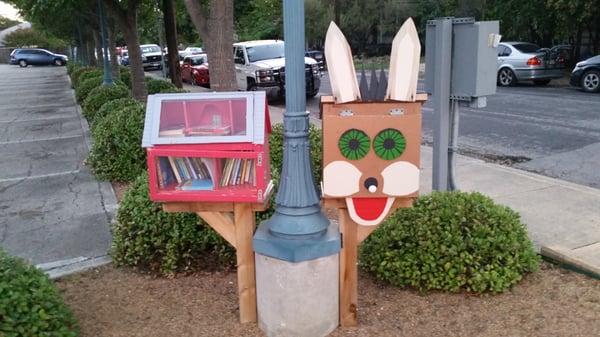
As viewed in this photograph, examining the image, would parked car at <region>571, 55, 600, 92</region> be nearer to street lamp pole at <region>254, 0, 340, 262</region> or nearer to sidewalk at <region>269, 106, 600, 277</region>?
sidewalk at <region>269, 106, 600, 277</region>

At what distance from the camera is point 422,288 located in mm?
3613

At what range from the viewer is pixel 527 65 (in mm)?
18016

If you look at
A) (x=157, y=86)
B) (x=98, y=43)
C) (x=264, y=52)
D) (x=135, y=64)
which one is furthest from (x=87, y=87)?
(x=98, y=43)

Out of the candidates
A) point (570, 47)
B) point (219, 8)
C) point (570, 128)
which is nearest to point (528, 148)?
point (570, 128)

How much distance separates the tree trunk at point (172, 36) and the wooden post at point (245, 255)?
446 inches

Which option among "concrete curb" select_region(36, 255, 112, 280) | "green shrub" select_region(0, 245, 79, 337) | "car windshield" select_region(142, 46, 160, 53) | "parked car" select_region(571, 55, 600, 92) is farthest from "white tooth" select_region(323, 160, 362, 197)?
"car windshield" select_region(142, 46, 160, 53)

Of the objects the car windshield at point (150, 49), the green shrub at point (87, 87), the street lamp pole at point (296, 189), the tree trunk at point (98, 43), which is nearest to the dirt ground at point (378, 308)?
the street lamp pole at point (296, 189)

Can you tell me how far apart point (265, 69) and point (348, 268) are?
13.5 meters

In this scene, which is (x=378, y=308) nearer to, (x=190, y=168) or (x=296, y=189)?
(x=296, y=189)

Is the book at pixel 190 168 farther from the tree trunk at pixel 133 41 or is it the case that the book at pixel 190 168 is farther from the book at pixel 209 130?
the tree trunk at pixel 133 41

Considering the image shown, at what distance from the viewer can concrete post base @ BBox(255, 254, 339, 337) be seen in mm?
2980

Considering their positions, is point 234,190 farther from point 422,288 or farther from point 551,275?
point 551,275

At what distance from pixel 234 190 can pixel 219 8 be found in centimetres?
429

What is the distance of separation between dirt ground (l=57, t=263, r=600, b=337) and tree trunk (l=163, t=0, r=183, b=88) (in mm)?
10638
